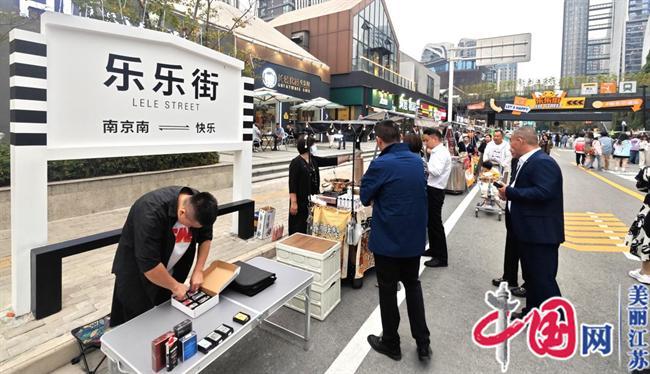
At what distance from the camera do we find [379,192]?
276 cm

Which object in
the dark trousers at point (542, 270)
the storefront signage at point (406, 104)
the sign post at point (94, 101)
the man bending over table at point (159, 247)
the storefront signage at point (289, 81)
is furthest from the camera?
the storefront signage at point (406, 104)

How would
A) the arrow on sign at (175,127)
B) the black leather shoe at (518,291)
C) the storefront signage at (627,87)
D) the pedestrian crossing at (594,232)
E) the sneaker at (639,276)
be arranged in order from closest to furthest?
the black leather shoe at (518,291) < the arrow on sign at (175,127) < the sneaker at (639,276) < the pedestrian crossing at (594,232) < the storefront signage at (627,87)

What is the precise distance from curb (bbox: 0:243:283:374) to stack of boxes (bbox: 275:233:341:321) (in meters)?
1.82

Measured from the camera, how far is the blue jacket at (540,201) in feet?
9.73

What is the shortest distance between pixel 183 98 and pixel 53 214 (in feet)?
10.9

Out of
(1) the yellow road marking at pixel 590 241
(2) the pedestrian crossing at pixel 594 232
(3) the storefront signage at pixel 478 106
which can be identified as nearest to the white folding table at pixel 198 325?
(2) the pedestrian crossing at pixel 594 232

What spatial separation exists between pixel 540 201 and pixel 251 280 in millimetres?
2497

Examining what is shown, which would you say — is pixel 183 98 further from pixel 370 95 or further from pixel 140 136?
pixel 370 95

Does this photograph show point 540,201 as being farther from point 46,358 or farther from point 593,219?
point 593,219

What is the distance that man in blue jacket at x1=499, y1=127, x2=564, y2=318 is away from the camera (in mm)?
2986

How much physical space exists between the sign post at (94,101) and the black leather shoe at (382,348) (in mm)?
2998

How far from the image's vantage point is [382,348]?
9.28 ft

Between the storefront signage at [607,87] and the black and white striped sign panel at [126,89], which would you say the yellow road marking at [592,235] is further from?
the storefront signage at [607,87]

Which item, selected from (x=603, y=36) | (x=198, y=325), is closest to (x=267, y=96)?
(x=198, y=325)
